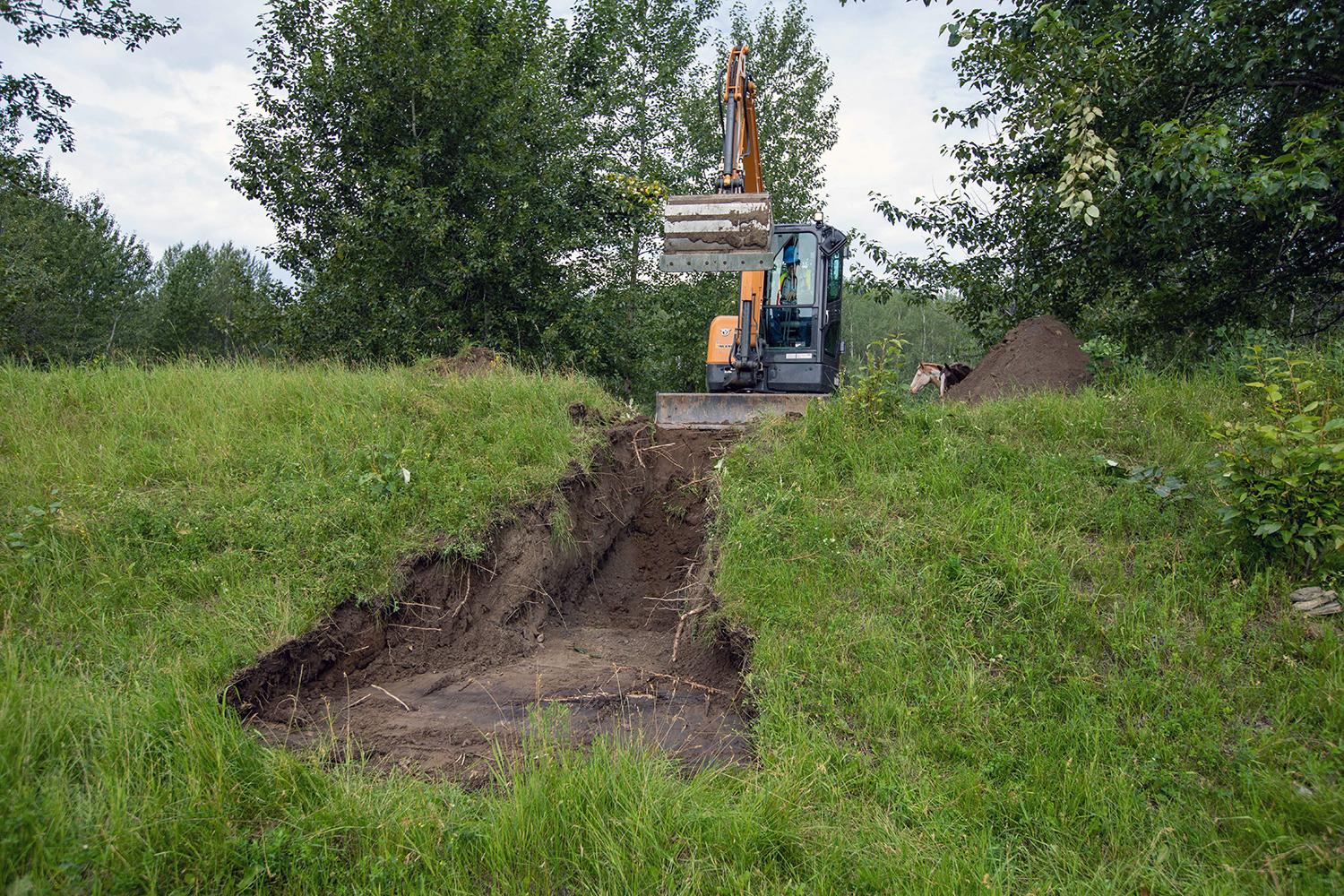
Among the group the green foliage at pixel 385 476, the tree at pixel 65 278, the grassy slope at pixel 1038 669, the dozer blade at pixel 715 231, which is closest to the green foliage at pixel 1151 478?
the grassy slope at pixel 1038 669

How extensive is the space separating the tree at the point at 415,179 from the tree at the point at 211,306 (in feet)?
3.91

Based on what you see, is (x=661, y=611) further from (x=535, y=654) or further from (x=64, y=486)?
(x=64, y=486)

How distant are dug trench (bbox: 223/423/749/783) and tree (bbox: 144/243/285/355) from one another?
1037cm

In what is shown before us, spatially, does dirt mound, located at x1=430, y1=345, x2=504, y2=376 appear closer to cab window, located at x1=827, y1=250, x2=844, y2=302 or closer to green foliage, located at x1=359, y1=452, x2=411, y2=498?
green foliage, located at x1=359, y1=452, x2=411, y2=498

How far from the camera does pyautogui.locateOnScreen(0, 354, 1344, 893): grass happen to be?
3.01 metres

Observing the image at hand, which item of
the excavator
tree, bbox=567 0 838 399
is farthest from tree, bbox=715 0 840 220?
the excavator

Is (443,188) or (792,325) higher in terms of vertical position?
(443,188)

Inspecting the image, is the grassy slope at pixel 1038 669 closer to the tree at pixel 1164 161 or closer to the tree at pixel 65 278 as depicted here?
the tree at pixel 1164 161

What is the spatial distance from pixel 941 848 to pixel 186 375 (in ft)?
25.2

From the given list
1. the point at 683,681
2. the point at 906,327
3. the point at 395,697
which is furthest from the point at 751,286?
the point at 906,327

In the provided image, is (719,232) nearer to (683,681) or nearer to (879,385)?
(879,385)

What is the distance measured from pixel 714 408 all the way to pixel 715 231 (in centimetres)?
189

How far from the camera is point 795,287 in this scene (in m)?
10.6

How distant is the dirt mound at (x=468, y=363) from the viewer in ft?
28.0
